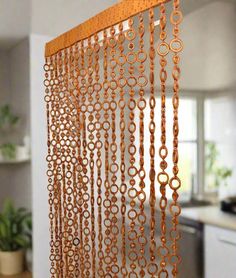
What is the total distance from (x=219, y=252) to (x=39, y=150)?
120cm

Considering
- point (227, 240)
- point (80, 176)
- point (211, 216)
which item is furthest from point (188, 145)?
point (80, 176)

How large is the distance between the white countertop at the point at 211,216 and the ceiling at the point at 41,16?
3.65 feet

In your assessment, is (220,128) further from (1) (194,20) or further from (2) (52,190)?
(2) (52,190)

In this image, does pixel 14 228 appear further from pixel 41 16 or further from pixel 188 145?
pixel 188 145

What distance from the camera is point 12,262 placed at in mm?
1473

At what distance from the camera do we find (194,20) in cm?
210

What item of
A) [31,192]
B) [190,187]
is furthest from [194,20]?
[31,192]

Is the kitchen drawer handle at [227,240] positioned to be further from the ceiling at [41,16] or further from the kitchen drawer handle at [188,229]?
the ceiling at [41,16]

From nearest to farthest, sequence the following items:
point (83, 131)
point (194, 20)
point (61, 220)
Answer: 1. point (83, 131)
2. point (61, 220)
3. point (194, 20)

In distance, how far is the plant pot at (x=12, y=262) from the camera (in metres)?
1.46

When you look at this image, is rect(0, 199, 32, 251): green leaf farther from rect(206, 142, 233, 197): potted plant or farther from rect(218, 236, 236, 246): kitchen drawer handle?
rect(206, 142, 233, 197): potted plant

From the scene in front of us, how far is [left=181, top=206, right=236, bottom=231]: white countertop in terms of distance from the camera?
6.85 ft

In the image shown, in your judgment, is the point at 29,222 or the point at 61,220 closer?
the point at 61,220

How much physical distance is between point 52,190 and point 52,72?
338mm
